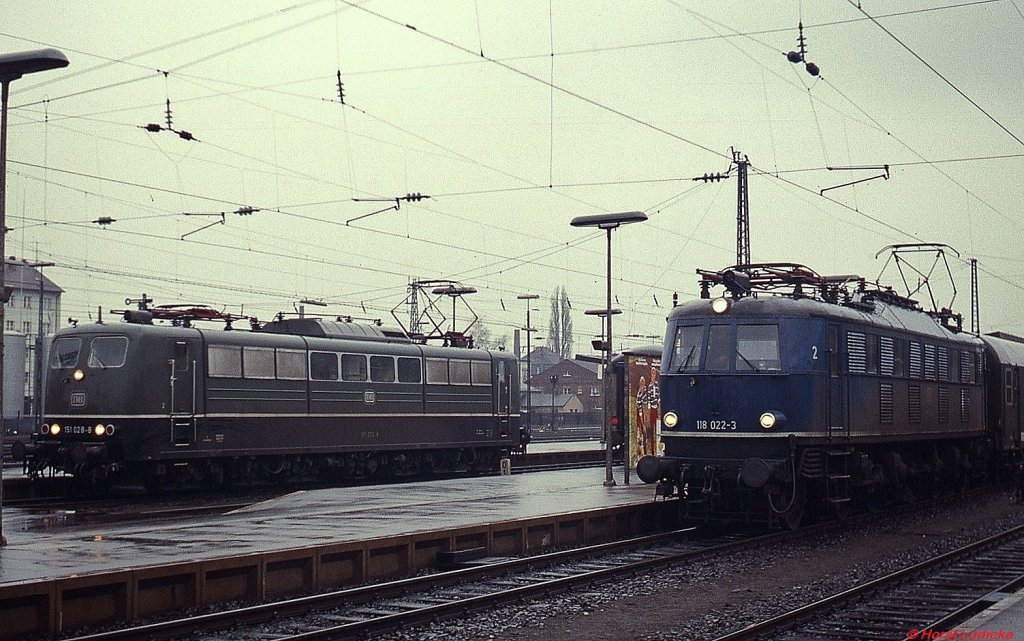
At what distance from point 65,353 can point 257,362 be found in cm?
406

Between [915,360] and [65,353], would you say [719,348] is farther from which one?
[65,353]

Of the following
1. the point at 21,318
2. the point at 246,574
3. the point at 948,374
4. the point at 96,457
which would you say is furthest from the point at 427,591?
the point at 21,318

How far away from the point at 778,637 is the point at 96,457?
54.3 ft

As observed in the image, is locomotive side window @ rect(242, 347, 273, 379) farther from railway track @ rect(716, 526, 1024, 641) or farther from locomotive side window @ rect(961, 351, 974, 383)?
railway track @ rect(716, 526, 1024, 641)

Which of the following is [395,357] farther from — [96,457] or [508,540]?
[508,540]

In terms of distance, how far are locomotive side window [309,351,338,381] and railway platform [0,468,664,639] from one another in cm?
609

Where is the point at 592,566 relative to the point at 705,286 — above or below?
below

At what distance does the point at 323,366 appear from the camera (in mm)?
29812

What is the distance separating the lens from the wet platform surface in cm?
1369

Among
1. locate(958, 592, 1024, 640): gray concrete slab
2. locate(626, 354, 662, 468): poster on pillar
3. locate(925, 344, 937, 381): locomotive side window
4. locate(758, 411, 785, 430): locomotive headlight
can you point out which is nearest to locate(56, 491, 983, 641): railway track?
locate(758, 411, 785, 430): locomotive headlight

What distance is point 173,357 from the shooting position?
25750 millimetres

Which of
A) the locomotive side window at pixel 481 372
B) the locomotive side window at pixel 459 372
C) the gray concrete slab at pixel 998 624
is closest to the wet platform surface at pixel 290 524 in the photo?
the gray concrete slab at pixel 998 624

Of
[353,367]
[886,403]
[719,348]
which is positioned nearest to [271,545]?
[719,348]

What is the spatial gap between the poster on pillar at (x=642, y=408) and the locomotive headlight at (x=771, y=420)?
25.6 ft
